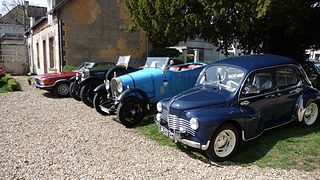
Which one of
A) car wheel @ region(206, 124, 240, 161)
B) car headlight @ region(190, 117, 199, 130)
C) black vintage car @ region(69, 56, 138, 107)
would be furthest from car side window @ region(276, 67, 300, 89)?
black vintage car @ region(69, 56, 138, 107)

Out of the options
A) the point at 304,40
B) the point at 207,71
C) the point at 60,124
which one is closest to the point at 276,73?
the point at 207,71

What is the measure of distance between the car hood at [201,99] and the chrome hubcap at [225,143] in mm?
525

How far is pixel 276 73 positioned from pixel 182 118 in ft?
7.12

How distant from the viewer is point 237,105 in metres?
5.25

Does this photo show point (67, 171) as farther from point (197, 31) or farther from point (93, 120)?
point (197, 31)

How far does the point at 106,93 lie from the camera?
8609mm

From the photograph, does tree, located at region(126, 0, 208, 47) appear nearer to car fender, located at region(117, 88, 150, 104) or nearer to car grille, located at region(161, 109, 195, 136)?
car fender, located at region(117, 88, 150, 104)

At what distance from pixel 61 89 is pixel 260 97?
9055 millimetres

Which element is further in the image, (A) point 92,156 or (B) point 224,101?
(A) point 92,156

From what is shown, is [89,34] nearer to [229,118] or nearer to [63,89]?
[63,89]

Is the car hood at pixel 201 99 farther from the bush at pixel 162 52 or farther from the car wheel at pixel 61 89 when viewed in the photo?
the bush at pixel 162 52

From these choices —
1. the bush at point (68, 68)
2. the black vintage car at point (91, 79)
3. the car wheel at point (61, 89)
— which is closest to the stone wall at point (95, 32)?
the bush at point (68, 68)

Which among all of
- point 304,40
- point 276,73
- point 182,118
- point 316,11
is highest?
point 316,11

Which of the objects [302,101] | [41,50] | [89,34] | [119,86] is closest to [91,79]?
[119,86]
